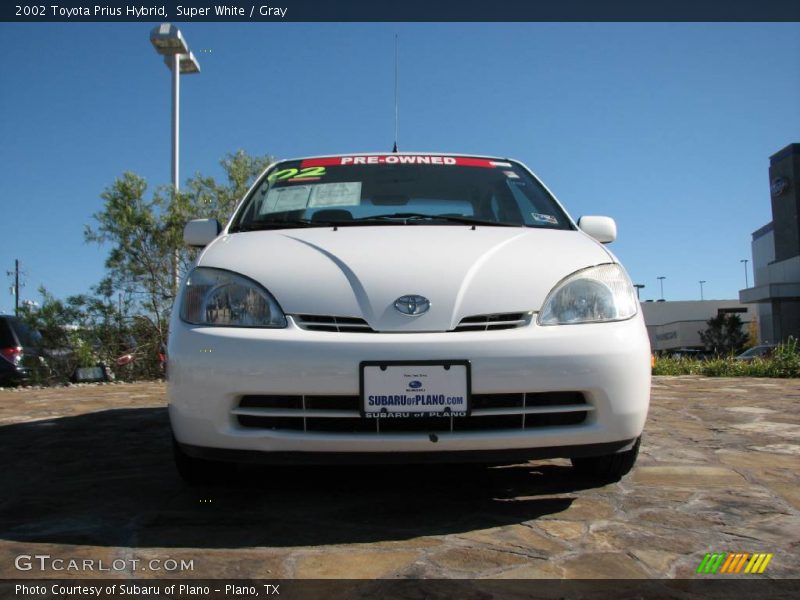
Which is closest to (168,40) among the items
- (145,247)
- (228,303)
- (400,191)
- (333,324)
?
(145,247)

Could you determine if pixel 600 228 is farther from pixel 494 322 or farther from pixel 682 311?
pixel 682 311

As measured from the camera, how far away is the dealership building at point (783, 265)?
39.6m

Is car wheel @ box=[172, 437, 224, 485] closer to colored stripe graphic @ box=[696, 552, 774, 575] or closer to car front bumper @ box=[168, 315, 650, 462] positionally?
car front bumper @ box=[168, 315, 650, 462]

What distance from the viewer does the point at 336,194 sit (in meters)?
3.52

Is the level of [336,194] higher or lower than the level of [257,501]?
higher

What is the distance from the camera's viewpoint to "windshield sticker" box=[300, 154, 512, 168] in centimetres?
372

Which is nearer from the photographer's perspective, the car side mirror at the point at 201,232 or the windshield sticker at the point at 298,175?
the car side mirror at the point at 201,232

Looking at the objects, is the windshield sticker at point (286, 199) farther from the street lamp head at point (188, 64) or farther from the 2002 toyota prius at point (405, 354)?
the street lamp head at point (188, 64)

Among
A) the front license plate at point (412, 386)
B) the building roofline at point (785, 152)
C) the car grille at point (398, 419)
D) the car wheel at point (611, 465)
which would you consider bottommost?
the car wheel at point (611, 465)

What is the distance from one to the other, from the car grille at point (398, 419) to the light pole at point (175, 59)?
10267 mm

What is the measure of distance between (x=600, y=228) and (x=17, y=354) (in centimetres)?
817

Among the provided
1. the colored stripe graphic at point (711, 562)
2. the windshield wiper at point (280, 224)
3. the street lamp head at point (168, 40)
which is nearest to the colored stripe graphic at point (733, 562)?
the colored stripe graphic at point (711, 562)

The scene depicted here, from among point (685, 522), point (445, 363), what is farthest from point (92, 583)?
point (685, 522)

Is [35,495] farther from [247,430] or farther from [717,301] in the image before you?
[717,301]
